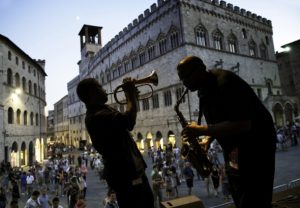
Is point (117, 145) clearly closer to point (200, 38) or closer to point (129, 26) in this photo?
point (200, 38)

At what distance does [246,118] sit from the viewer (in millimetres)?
1702

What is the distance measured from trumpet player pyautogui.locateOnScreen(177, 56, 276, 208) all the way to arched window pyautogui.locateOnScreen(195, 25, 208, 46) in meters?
28.6

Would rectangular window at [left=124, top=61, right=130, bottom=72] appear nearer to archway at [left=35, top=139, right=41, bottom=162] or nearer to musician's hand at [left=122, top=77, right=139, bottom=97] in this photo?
archway at [left=35, top=139, right=41, bottom=162]

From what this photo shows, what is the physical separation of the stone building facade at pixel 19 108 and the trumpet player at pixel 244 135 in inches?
1125

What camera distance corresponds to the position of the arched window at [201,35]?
29.4 m

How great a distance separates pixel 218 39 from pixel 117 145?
31.5 meters

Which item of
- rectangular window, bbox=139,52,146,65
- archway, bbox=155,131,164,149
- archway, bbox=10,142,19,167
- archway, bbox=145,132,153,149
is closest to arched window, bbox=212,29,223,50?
rectangular window, bbox=139,52,146,65

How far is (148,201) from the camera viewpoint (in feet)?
7.74

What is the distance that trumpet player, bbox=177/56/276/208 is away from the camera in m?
1.71

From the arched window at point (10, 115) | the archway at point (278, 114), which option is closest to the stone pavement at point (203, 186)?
the arched window at point (10, 115)

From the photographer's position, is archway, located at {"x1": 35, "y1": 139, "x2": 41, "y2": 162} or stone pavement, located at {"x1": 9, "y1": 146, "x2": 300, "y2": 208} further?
archway, located at {"x1": 35, "y1": 139, "x2": 41, "y2": 162}

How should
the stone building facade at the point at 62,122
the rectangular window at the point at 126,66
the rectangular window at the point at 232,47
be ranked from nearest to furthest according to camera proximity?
the rectangular window at the point at 232,47
the rectangular window at the point at 126,66
the stone building facade at the point at 62,122

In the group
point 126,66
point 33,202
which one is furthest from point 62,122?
point 33,202

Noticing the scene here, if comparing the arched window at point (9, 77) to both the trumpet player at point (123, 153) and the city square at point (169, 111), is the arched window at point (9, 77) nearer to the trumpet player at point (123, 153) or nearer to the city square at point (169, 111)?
the city square at point (169, 111)
